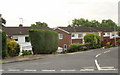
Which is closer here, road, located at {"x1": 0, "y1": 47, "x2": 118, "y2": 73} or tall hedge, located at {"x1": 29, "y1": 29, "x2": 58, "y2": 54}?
road, located at {"x1": 0, "y1": 47, "x2": 118, "y2": 73}

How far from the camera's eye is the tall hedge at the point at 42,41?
25.0 m

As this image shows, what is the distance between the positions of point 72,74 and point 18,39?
3205cm

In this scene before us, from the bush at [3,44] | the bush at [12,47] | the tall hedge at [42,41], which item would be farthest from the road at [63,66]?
the tall hedge at [42,41]

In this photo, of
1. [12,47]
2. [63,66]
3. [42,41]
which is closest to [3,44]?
[12,47]

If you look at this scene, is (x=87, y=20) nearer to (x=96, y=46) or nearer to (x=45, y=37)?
(x=96, y=46)

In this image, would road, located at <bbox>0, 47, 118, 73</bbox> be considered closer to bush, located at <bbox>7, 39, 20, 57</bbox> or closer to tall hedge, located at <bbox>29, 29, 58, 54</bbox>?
bush, located at <bbox>7, 39, 20, 57</bbox>

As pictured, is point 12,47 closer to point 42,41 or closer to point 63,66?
point 42,41

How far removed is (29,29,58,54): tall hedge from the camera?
2498 centimetres

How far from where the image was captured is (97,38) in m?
47.8

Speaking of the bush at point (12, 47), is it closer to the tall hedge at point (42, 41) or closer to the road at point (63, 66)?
the road at point (63, 66)

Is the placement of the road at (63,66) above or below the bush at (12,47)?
below

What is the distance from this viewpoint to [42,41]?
25906 millimetres

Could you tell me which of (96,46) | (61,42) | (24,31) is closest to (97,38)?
(96,46)

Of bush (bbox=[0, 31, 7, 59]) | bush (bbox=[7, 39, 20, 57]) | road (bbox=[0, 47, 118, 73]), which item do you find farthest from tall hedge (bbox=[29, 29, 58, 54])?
road (bbox=[0, 47, 118, 73])
